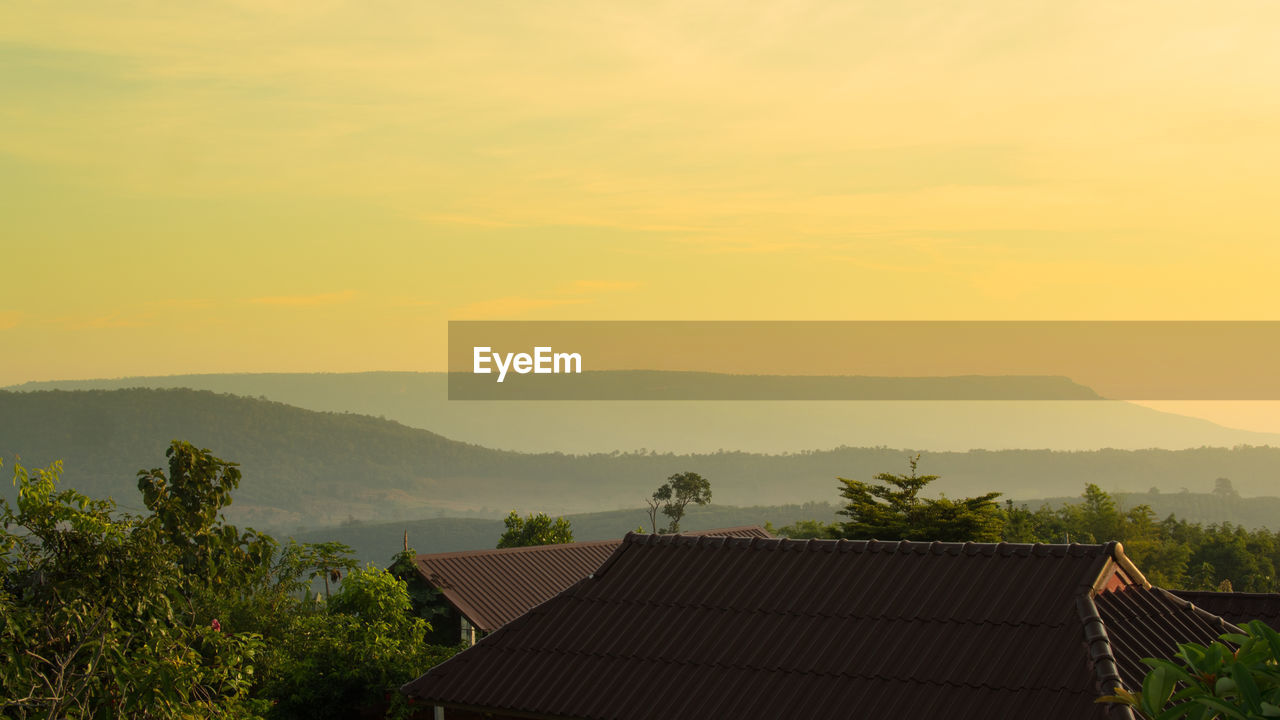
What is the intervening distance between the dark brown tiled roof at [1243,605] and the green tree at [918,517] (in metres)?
21.0

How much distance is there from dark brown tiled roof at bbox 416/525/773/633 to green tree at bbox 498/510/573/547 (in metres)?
7.73

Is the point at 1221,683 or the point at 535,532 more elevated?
the point at 535,532

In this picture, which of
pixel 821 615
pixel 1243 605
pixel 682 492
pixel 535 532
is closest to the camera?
pixel 821 615

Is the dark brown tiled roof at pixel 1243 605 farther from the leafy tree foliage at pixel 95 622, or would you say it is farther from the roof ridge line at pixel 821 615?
the leafy tree foliage at pixel 95 622

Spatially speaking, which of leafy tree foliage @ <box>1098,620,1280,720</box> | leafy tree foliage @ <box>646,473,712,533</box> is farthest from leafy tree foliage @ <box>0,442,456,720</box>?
leafy tree foliage @ <box>646,473,712,533</box>

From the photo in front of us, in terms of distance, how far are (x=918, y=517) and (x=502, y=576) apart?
14649 millimetres

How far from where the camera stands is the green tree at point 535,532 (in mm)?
46094

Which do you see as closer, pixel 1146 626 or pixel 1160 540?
pixel 1146 626

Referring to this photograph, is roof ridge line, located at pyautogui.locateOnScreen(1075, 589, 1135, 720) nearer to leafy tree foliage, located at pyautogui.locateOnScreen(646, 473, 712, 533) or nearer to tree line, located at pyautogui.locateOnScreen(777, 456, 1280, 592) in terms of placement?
tree line, located at pyautogui.locateOnScreen(777, 456, 1280, 592)

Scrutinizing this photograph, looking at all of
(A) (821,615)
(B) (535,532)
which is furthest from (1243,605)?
(B) (535,532)

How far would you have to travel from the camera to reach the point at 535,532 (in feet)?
153

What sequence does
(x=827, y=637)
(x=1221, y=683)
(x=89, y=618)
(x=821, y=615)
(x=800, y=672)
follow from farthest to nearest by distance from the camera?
(x=821, y=615)
(x=827, y=637)
(x=800, y=672)
(x=89, y=618)
(x=1221, y=683)

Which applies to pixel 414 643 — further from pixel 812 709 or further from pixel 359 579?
pixel 812 709

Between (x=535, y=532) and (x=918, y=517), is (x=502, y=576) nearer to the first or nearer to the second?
(x=535, y=532)
